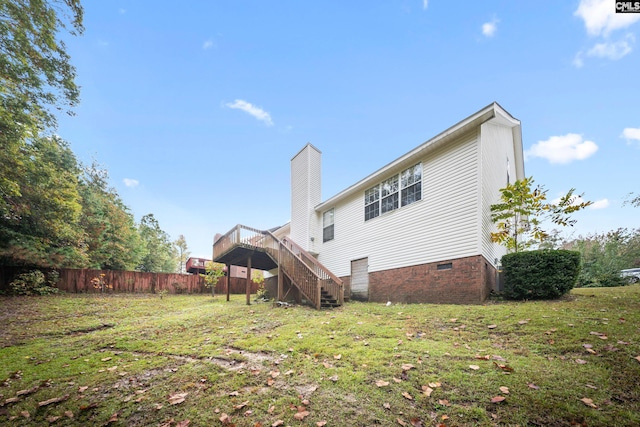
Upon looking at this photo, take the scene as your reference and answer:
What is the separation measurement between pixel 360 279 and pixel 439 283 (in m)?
3.95

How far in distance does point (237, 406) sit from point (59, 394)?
8.61 ft

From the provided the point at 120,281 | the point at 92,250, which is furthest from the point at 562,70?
the point at 92,250

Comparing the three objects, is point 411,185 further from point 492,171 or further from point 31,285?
point 31,285

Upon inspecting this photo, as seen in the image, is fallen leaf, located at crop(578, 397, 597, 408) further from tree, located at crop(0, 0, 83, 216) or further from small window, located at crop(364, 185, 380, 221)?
tree, located at crop(0, 0, 83, 216)

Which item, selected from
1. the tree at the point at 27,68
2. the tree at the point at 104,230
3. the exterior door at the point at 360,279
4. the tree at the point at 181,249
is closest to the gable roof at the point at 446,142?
the exterior door at the point at 360,279

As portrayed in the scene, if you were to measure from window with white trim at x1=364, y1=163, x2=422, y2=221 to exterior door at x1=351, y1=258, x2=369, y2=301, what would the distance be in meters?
2.09

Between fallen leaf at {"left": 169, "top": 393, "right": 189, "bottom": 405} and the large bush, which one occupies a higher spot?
the large bush

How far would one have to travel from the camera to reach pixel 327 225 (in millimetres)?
15016

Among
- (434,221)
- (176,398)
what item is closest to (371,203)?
(434,221)

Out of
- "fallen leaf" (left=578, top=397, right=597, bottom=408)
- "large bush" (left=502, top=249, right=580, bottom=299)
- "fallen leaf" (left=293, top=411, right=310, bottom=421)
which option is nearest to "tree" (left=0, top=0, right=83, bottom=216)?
"fallen leaf" (left=293, top=411, right=310, bottom=421)

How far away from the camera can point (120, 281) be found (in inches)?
716

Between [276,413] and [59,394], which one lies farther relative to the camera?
[59,394]

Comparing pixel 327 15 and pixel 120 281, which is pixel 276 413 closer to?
pixel 327 15

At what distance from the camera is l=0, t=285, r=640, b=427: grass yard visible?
2.81 m
